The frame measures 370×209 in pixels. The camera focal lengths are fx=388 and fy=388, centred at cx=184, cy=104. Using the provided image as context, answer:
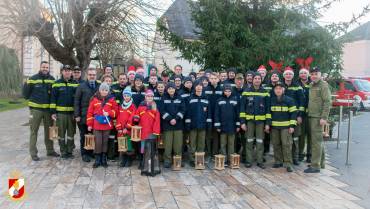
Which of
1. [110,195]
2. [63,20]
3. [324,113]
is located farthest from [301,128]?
[63,20]

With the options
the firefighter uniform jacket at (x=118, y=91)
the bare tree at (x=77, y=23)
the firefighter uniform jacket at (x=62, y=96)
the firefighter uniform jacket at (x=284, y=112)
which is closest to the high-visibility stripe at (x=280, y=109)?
the firefighter uniform jacket at (x=284, y=112)

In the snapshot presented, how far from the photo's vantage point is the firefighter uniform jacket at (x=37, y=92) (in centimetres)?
898

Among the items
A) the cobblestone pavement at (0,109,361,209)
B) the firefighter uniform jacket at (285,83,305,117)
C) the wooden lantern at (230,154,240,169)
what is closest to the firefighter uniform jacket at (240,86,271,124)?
the firefighter uniform jacket at (285,83,305,117)

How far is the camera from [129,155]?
8734 mm

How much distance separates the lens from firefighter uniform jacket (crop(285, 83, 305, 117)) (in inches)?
344

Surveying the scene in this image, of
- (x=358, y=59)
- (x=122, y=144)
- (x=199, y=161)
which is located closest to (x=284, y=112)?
(x=199, y=161)

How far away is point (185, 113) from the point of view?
866cm

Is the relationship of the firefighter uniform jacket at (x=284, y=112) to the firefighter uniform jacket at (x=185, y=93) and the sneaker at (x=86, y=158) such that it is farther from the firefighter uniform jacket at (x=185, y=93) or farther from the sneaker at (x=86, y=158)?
the sneaker at (x=86, y=158)

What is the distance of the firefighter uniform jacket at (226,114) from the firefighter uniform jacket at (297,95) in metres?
1.21

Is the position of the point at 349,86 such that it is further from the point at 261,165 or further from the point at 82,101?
the point at 82,101

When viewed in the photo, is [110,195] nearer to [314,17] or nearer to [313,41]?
[313,41]

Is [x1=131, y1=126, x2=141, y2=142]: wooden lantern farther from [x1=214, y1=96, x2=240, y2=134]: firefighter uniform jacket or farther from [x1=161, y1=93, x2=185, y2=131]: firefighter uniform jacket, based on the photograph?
[x1=214, y1=96, x2=240, y2=134]: firefighter uniform jacket

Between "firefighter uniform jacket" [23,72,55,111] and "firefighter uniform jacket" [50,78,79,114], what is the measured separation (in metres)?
0.16

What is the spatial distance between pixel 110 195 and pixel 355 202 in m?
4.07
